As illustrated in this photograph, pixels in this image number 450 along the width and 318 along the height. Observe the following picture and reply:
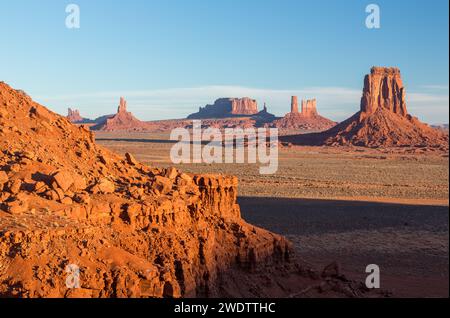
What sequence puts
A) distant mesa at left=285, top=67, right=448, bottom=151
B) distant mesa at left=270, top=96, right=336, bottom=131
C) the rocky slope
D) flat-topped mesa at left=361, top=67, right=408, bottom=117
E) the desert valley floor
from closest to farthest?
the rocky slope → the desert valley floor → distant mesa at left=285, top=67, right=448, bottom=151 → flat-topped mesa at left=361, top=67, right=408, bottom=117 → distant mesa at left=270, top=96, right=336, bottom=131

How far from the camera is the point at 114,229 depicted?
31.7 ft

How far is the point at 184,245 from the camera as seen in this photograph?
10.7 meters

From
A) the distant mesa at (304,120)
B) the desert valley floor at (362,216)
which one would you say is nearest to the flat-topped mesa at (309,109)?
the distant mesa at (304,120)

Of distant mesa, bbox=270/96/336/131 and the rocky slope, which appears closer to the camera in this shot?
the rocky slope

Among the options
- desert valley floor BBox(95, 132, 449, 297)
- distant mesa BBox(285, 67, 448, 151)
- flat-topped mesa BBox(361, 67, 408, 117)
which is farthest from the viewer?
flat-topped mesa BBox(361, 67, 408, 117)

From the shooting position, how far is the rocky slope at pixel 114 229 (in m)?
8.11

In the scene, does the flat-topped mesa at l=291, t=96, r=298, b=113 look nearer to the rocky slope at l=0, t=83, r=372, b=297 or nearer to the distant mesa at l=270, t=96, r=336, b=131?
the distant mesa at l=270, t=96, r=336, b=131

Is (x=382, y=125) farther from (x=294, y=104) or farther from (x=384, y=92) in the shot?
(x=294, y=104)

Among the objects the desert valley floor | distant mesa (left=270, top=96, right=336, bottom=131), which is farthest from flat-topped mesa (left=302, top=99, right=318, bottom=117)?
the desert valley floor

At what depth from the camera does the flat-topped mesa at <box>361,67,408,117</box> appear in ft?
382
